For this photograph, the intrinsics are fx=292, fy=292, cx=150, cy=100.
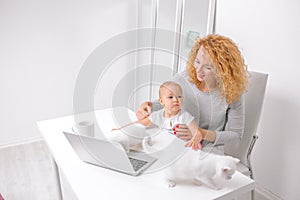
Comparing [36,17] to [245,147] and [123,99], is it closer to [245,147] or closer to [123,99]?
[123,99]

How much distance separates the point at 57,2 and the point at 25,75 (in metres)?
0.68

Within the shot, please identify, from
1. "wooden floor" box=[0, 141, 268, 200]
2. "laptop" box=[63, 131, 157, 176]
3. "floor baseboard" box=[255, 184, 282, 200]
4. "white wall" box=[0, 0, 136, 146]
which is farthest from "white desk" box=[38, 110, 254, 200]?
"white wall" box=[0, 0, 136, 146]

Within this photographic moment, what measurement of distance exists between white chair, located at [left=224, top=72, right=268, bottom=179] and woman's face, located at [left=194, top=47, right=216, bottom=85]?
0.81ft

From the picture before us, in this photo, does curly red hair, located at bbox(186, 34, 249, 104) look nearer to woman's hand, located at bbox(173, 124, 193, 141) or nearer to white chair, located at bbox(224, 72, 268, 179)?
white chair, located at bbox(224, 72, 268, 179)

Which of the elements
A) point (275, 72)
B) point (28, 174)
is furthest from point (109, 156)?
point (28, 174)

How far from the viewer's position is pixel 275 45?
162 centimetres

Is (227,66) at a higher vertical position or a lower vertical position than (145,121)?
higher

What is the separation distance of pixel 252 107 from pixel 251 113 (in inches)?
1.2

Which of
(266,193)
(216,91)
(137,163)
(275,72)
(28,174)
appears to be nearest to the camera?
(137,163)

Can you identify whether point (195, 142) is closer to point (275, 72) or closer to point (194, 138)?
point (194, 138)

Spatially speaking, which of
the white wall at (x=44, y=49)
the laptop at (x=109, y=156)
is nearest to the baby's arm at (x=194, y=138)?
the laptop at (x=109, y=156)

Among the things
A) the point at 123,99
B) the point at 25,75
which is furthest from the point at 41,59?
the point at 123,99

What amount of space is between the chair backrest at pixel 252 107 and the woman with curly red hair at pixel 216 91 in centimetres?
10

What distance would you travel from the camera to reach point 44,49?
2.52 metres
